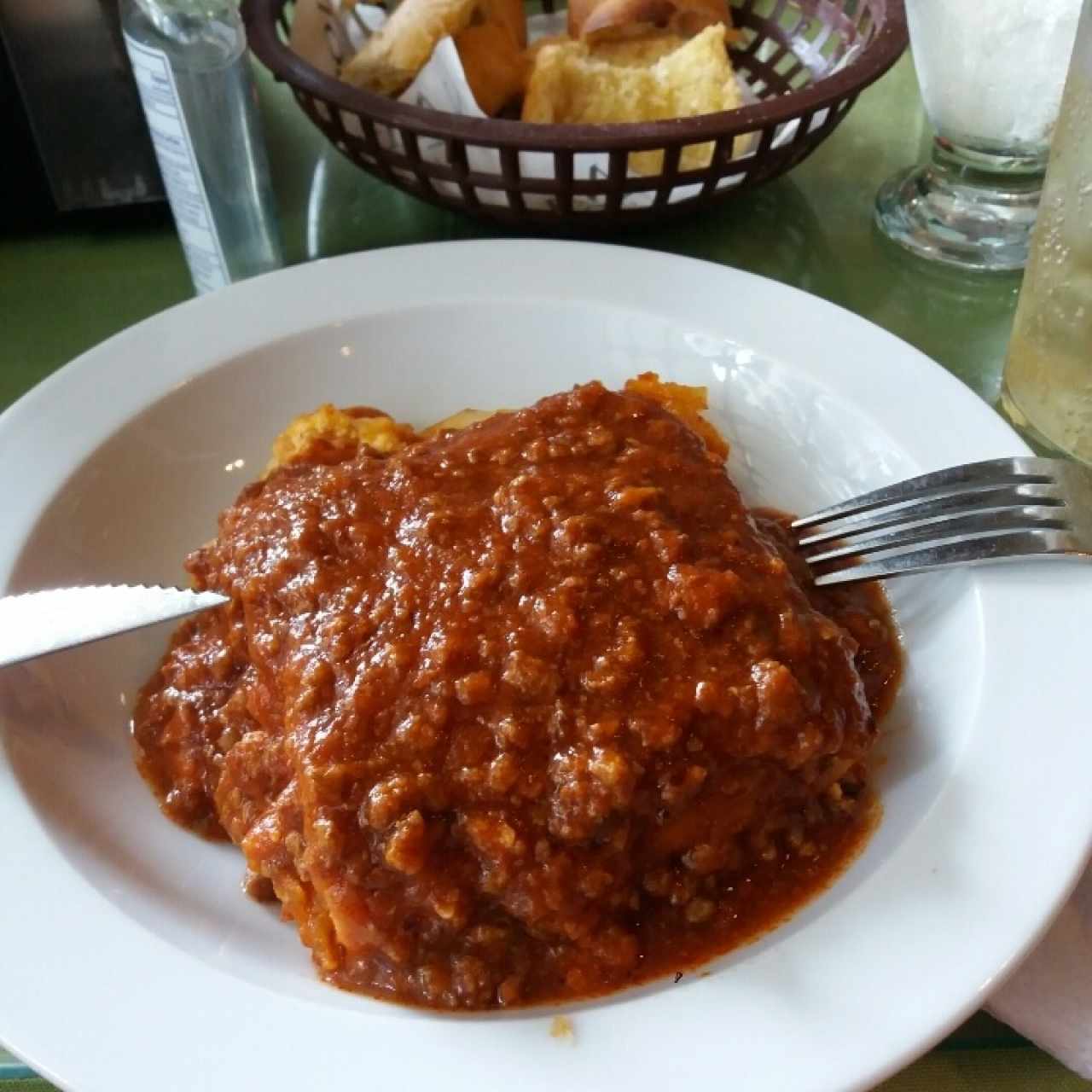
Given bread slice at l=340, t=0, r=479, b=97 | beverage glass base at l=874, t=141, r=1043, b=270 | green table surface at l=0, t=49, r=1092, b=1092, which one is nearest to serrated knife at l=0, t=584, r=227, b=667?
green table surface at l=0, t=49, r=1092, b=1092

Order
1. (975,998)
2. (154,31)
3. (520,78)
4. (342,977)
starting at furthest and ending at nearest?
(520,78) → (154,31) → (342,977) → (975,998)

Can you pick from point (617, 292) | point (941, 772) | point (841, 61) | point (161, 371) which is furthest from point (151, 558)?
point (841, 61)

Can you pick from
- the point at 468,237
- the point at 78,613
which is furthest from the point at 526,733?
the point at 468,237

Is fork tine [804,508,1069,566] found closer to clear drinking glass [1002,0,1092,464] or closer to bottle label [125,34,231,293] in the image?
clear drinking glass [1002,0,1092,464]

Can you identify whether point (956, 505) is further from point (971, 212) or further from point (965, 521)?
point (971, 212)

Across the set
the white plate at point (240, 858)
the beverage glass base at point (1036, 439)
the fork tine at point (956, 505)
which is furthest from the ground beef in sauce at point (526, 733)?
the beverage glass base at point (1036, 439)

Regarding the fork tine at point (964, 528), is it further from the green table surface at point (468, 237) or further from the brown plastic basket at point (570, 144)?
the brown plastic basket at point (570, 144)

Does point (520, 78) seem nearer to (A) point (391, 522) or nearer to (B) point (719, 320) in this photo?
(B) point (719, 320)
